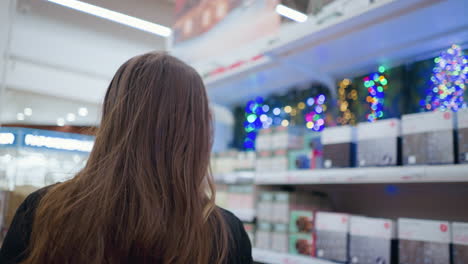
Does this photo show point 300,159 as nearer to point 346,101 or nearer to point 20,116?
point 346,101

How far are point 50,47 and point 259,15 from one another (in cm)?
122

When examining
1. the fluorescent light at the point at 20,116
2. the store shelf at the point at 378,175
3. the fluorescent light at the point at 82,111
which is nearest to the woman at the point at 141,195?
the store shelf at the point at 378,175

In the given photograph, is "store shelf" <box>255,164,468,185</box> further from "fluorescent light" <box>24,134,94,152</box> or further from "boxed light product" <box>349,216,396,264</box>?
"fluorescent light" <box>24,134,94,152</box>

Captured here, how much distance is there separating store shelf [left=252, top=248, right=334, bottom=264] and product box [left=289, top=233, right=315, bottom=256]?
0.06m

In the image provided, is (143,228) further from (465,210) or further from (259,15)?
(259,15)

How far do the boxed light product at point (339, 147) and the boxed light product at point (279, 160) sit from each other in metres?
0.24

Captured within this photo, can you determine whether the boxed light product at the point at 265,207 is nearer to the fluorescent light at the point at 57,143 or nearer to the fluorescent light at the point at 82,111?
the fluorescent light at the point at 57,143

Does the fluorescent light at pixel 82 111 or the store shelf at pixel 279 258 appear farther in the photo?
the fluorescent light at pixel 82 111

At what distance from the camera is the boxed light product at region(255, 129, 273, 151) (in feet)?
6.32

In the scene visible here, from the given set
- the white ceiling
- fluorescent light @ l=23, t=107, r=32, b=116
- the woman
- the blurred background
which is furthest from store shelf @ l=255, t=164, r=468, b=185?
fluorescent light @ l=23, t=107, r=32, b=116

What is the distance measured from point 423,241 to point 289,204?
62 cm

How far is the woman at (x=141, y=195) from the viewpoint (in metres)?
0.75

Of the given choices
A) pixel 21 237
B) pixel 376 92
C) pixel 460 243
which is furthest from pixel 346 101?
pixel 21 237

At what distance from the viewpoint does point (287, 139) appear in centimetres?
184
